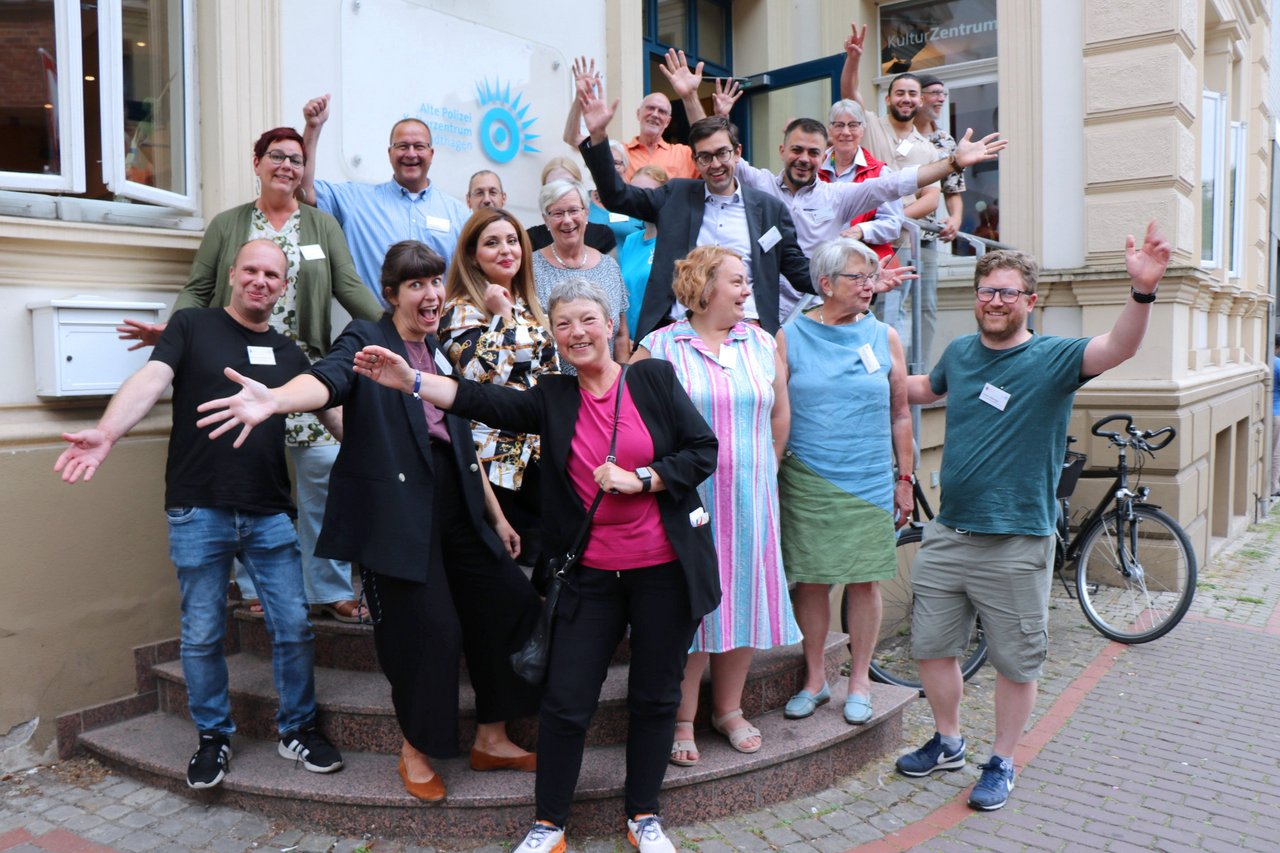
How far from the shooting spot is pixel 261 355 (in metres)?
3.66

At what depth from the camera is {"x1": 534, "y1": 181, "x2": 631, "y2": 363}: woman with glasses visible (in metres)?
4.56

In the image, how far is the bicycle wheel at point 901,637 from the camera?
5523mm

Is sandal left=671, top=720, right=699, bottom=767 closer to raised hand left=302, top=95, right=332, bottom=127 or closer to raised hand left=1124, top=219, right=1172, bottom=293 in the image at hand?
raised hand left=1124, top=219, right=1172, bottom=293

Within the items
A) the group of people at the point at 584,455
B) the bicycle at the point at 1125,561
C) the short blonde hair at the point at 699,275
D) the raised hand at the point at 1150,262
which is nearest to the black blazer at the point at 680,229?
the group of people at the point at 584,455

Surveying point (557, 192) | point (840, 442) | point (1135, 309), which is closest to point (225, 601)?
point (557, 192)

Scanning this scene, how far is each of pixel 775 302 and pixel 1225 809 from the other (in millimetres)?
2752

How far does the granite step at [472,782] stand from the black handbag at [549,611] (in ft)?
1.77

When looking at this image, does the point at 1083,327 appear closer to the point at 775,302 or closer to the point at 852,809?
the point at 775,302

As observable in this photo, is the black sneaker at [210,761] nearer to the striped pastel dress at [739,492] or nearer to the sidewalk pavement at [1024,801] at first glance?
the sidewalk pavement at [1024,801]

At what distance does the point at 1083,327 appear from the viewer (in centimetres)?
845

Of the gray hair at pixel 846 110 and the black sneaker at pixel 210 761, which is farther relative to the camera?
the gray hair at pixel 846 110

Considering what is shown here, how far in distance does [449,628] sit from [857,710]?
1748mm

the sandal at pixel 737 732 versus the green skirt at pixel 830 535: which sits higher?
the green skirt at pixel 830 535

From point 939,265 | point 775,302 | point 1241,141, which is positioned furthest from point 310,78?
point 1241,141
